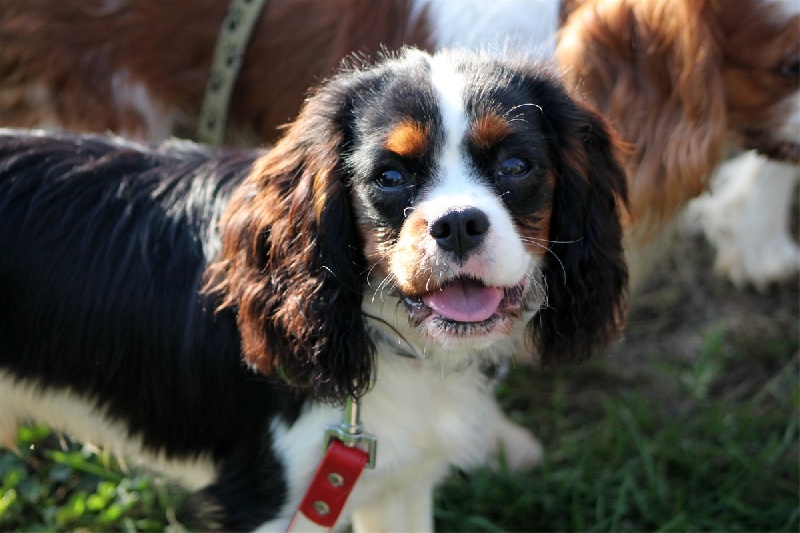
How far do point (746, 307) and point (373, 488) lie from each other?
7.28 ft

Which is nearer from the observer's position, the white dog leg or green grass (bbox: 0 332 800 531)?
green grass (bbox: 0 332 800 531)

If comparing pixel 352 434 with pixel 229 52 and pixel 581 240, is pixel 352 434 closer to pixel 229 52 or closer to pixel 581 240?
pixel 581 240

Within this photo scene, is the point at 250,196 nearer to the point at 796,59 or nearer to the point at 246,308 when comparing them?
the point at 246,308

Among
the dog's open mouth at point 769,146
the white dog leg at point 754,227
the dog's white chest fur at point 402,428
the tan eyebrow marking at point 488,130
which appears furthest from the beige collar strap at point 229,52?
the white dog leg at point 754,227

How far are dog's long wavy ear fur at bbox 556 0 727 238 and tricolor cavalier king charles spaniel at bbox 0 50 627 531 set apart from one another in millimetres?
675

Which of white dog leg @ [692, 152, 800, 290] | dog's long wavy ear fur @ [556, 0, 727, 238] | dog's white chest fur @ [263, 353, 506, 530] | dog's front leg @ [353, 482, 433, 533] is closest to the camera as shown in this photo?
dog's white chest fur @ [263, 353, 506, 530]

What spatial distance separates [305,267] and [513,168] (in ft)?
1.54

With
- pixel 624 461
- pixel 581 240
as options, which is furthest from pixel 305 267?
pixel 624 461

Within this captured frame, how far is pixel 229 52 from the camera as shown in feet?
10.3

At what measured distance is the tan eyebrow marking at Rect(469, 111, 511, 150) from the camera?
75.4 inches

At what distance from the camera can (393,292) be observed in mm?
2053

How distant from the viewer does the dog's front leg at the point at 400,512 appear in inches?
97.8

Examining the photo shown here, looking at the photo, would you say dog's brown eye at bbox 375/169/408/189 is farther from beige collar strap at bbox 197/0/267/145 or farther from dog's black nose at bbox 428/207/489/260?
beige collar strap at bbox 197/0/267/145

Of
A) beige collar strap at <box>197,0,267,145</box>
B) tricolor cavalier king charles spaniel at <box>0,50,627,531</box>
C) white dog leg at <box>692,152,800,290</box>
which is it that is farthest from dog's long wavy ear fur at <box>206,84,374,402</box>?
white dog leg at <box>692,152,800,290</box>
